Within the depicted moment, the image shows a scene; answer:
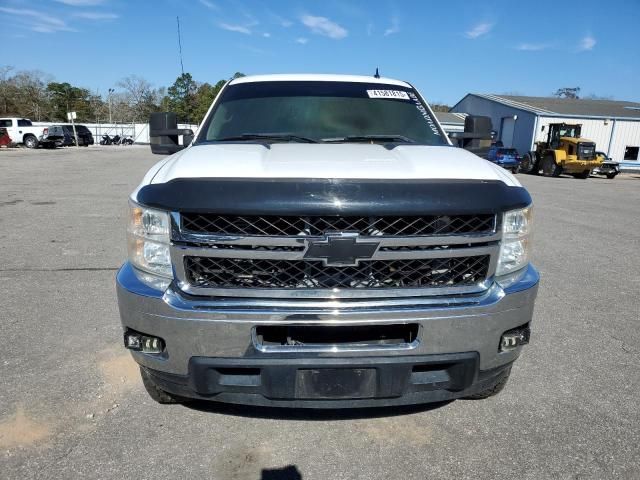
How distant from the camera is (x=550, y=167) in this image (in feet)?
86.5

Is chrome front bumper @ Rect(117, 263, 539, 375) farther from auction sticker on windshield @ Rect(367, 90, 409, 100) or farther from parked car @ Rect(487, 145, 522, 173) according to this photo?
parked car @ Rect(487, 145, 522, 173)

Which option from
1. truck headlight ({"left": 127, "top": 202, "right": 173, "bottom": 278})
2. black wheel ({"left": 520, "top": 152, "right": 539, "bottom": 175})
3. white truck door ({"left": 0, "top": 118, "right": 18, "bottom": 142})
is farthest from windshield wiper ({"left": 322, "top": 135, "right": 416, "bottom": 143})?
white truck door ({"left": 0, "top": 118, "right": 18, "bottom": 142})

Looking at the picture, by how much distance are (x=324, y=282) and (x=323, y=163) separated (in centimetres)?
59

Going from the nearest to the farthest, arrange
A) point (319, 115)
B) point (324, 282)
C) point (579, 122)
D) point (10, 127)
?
point (324, 282), point (319, 115), point (579, 122), point (10, 127)

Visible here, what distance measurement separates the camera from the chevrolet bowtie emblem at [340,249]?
1.99 metres

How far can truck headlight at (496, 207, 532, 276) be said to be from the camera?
2.23 meters

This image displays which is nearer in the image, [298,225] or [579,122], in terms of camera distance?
[298,225]

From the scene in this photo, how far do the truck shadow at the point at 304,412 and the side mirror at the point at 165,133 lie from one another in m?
1.93

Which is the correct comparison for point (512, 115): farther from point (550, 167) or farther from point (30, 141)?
point (30, 141)

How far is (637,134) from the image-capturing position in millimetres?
35969

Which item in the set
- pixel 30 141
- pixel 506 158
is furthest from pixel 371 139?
pixel 30 141

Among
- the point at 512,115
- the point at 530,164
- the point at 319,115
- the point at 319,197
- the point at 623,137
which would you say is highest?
the point at 512,115

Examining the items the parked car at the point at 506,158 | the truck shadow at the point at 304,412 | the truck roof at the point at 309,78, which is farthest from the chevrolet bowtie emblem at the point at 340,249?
the parked car at the point at 506,158

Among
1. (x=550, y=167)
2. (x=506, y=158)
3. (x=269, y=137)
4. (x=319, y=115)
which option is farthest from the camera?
(x=506, y=158)
